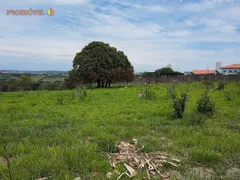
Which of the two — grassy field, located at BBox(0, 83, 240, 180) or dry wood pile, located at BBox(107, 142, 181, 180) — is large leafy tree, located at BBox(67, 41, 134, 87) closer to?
grassy field, located at BBox(0, 83, 240, 180)

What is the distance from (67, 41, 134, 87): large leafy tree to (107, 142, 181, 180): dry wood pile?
16.1m

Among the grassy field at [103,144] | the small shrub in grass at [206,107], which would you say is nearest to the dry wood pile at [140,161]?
the grassy field at [103,144]

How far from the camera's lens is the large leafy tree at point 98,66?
1916cm

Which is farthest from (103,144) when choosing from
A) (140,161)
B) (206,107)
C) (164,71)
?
(164,71)

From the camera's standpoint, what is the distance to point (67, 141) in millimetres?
3691

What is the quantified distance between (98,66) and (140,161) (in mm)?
16822

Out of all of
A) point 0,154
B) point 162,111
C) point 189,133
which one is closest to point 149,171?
point 189,133

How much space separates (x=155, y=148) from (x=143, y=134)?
836 mm

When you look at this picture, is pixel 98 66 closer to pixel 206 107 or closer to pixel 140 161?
pixel 206 107

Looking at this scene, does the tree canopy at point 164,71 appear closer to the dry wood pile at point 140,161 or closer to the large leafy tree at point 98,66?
the large leafy tree at point 98,66

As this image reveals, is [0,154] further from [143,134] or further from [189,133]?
→ [189,133]

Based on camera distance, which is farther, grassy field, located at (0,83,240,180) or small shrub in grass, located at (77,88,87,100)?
small shrub in grass, located at (77,88,87,100)

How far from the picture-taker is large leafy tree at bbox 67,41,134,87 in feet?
62.9

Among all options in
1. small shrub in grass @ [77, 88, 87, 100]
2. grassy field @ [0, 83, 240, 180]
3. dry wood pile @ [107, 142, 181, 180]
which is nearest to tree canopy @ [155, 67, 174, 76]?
small shrub in grass @ [77, 88, 87, 100]
